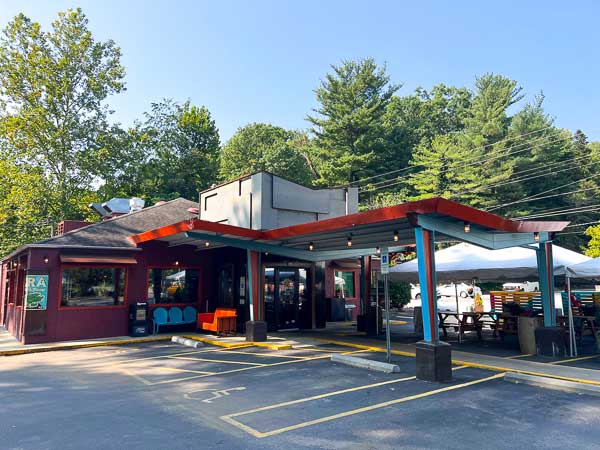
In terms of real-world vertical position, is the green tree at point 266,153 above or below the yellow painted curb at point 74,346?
above

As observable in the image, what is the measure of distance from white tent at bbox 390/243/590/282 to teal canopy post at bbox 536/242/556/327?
68cm

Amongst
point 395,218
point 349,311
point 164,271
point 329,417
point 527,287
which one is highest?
point 395,218

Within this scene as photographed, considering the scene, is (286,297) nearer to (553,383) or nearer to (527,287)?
(553,383)

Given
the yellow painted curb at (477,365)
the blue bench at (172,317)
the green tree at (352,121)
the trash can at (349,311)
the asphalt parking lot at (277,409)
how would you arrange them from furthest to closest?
1. the green tree at (352,121)
2. the trash can at (349,311)
3. the blue bench at (172,317)
4. the yellow painted curb at (477,365)
5. the asphalt parking lot at (277,409)

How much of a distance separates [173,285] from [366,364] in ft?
30.1

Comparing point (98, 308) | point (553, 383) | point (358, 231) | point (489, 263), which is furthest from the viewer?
point (98, 308)

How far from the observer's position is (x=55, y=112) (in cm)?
2875

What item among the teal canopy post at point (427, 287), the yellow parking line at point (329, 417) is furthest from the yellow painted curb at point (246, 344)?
the yellow parking line at point (329, 417)

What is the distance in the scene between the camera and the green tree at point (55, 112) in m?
27.4

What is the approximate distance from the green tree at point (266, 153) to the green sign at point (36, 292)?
2634 cm

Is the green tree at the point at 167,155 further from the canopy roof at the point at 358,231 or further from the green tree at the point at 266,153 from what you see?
the canopy roof at the point at 358,231

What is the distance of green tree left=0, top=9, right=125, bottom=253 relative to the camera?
2744 cm

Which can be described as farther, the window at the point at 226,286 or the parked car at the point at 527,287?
the parked car at the point at 527,287

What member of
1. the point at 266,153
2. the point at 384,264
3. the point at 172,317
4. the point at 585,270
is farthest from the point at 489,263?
the point at 266,153
